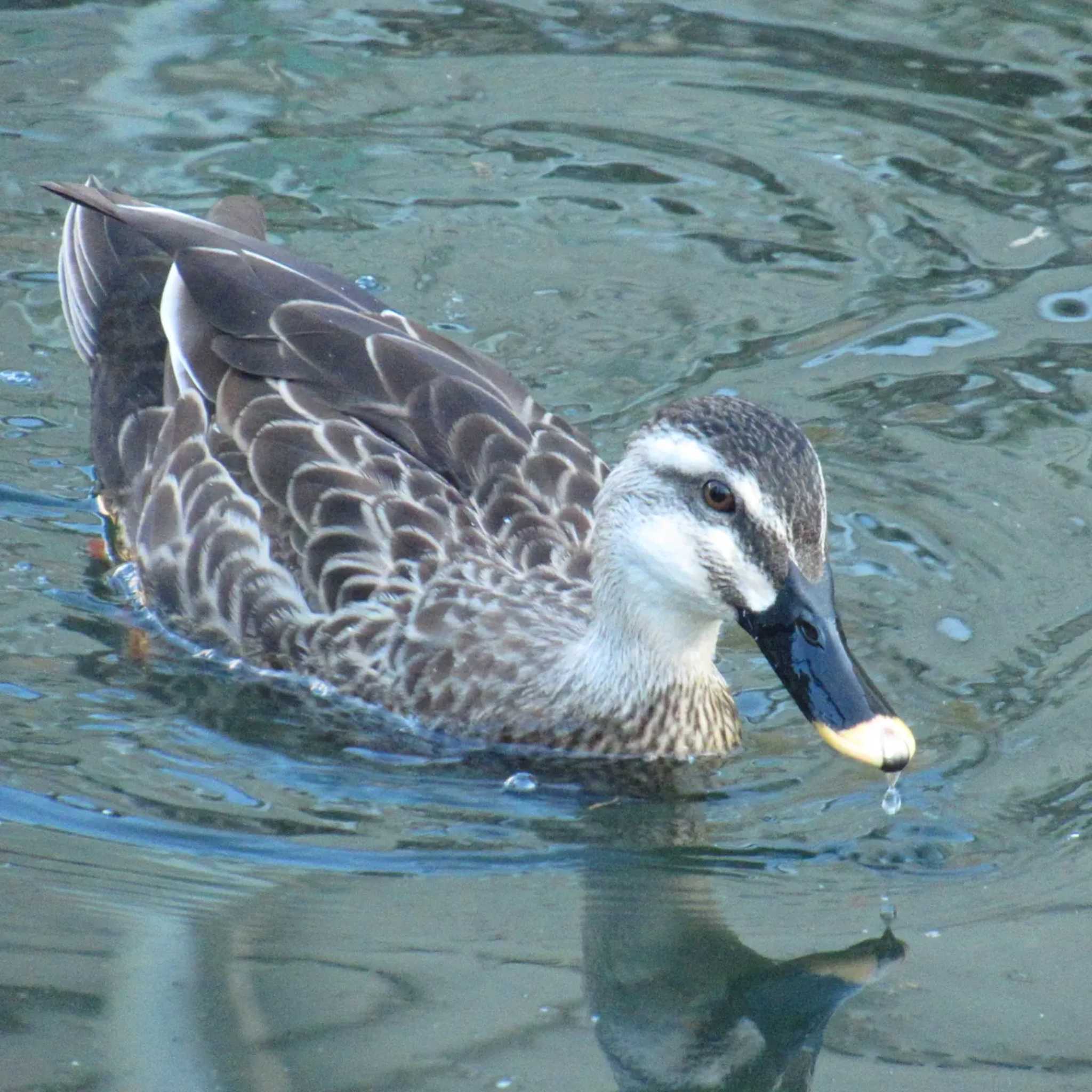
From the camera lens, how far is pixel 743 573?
217 inches

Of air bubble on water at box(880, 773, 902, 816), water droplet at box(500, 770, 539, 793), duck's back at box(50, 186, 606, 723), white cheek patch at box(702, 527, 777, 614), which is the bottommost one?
water droplet at box(500, 770, 539, 793)

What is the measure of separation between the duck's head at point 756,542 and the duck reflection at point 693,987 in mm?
581

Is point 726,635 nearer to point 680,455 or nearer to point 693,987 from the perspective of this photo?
point 680,455

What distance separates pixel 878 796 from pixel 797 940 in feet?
2.65

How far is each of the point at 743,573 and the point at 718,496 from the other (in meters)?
0.22

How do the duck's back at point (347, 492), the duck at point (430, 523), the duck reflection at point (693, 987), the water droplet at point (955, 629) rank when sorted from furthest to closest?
the water droplet at point (955, 629) → the duck's back at point (347, 492) → the duck at point (430, 523) → the duck reflection at point (693, 987)

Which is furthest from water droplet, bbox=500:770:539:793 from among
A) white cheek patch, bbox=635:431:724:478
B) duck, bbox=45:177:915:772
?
white cheek patch, bbox=635:431:724:478

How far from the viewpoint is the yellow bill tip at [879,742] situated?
5.27 metres

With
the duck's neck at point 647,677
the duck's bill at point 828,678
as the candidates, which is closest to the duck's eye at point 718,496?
the duck's bill at point 828,678

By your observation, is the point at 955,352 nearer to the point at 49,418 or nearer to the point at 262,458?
the point at 262,458

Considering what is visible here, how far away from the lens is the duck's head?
536 centimetres

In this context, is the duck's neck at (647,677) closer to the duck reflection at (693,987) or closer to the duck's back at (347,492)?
the duck's back at (347,492)

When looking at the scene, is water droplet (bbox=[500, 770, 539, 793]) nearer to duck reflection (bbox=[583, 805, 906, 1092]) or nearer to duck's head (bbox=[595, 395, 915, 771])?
duck reflection (bbox=[583, 805, 906, 1092])

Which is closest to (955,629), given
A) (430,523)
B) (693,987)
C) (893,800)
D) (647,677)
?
(893,800)
